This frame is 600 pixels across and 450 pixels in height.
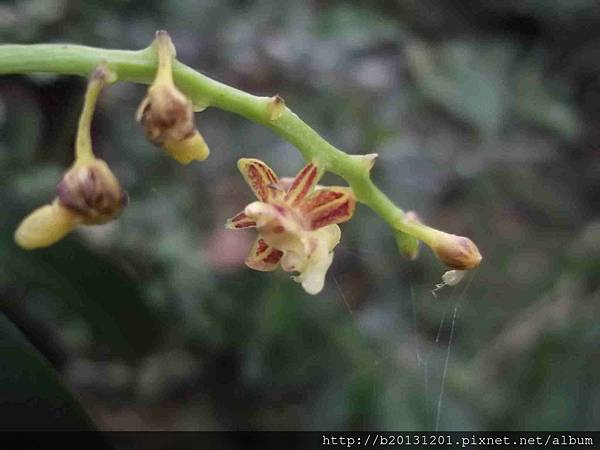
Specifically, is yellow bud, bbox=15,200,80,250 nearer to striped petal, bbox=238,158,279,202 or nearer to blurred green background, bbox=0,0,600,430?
striped petal, bbox=238,158,279,202

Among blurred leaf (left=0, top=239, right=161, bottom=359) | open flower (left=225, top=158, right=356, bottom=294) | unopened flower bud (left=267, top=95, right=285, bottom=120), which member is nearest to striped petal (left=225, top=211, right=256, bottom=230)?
open flower (left=225, top=158, right=356, bottom=294)

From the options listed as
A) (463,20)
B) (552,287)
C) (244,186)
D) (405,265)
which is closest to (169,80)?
(244,186)

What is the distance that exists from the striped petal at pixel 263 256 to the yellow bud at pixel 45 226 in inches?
6.7

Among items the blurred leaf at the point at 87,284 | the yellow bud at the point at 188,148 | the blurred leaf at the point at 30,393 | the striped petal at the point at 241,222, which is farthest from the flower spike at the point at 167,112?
the blurred leaf at the point at 87,284

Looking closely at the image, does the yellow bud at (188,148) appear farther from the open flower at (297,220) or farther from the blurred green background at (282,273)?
the blurred green background at (282,273)

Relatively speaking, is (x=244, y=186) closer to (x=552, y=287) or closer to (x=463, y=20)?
(x=552, y=287)

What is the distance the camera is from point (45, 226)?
1.66ft

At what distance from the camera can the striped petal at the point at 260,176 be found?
25.1 inches

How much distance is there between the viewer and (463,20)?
77.4 inches

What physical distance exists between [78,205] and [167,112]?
0.08 meters

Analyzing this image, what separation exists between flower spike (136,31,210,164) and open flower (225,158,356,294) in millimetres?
83

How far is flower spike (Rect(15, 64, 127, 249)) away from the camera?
1.66 feet

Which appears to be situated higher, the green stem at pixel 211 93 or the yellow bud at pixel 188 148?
the green stem at pixel 211 93

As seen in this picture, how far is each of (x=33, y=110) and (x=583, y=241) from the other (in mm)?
1001
